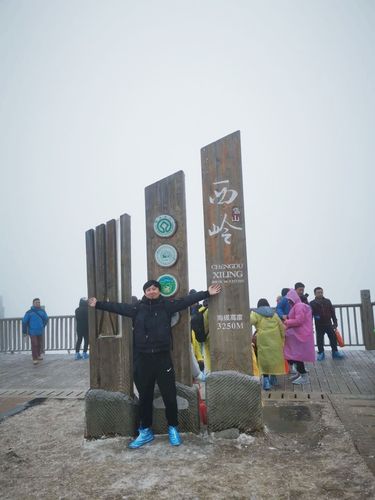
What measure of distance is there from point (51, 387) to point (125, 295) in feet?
13.7

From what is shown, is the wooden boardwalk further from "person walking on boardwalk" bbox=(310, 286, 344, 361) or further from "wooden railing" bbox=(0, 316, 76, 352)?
"wooden railing" bbox=(0, 316, 76, 352)

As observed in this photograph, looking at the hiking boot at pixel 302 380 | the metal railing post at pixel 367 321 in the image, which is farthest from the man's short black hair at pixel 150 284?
the metal railing post at pixel 367 321

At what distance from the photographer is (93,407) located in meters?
4.68

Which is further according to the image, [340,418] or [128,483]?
[340,418]

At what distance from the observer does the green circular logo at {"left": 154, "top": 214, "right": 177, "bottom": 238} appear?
202 inches

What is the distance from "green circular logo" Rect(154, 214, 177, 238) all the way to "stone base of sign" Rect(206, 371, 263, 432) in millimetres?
2101

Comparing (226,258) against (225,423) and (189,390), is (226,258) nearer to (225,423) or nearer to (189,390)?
(189,390)

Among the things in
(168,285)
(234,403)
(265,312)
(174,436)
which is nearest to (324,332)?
(265,312)

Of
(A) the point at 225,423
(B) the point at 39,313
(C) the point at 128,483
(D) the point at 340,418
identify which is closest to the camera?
(C) the point at 128,483

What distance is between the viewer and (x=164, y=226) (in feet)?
16.9

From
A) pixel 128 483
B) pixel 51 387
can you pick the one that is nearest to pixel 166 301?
pixel 128 483

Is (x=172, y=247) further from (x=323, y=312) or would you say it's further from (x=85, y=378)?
(x=323, y=312)

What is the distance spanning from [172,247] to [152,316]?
1.10m

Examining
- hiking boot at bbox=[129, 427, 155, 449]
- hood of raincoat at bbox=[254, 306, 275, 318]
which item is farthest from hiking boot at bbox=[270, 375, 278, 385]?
hiking boot at bbox=[129, 427, 155, 449]
